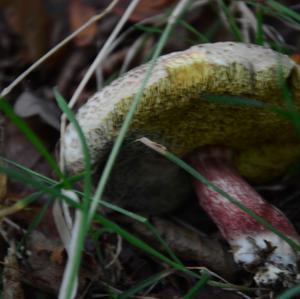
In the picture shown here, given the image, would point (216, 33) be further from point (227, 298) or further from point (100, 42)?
point (227, 298)

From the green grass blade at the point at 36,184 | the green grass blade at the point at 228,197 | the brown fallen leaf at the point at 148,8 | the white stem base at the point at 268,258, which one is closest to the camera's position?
the green grass blade at the point at 36,184

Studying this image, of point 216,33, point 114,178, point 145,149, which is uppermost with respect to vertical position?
point 216,33

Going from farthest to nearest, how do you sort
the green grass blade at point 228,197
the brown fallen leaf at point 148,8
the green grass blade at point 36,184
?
the brown fallen leaf at point 148,8 < the green grass blade at point 228,197 < the green grass blade at point 36,184

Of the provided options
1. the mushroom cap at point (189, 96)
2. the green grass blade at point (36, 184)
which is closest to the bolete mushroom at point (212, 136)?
the mushroom cap at point (189, 96)

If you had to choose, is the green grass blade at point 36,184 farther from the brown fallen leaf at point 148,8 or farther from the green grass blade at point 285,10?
the brown fallen leaf at point 148,8

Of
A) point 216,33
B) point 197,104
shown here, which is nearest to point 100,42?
point 216,33

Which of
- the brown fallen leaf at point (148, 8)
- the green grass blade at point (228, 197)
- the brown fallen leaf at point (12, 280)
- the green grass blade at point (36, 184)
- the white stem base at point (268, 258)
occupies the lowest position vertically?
the white stem base at point (268, 258)
